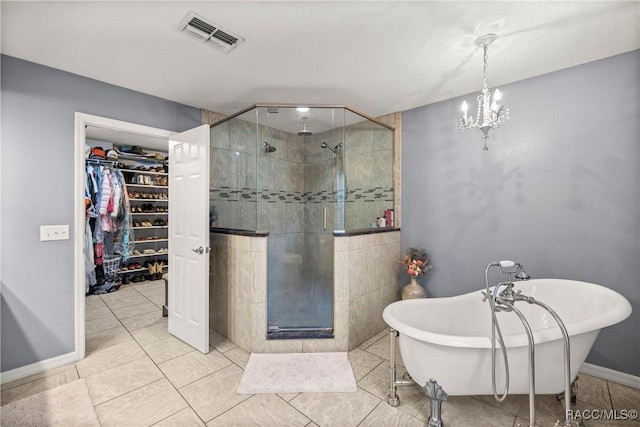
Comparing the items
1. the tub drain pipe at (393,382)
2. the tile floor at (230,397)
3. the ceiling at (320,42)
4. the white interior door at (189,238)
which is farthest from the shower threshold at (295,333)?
the ceiling at (320,42)

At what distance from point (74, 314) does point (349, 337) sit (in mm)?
2382

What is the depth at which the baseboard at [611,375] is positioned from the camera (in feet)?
6.57

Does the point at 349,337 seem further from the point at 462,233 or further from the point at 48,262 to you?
the point at 48,262

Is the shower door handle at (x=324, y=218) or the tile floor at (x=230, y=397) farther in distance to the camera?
the shower door handle at (x=324, y=218)

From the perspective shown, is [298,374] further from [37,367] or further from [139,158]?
[139,158]

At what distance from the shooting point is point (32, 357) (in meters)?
2.13

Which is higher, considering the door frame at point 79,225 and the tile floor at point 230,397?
the door frame at point 79,225

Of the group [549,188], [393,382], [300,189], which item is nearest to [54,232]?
[300,189]

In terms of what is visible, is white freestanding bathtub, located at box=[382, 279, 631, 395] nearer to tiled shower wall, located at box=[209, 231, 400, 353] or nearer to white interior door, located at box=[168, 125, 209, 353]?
tiled shower wall, located at box=[209, 231, 400, 353]

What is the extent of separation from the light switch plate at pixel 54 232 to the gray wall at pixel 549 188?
132 inches

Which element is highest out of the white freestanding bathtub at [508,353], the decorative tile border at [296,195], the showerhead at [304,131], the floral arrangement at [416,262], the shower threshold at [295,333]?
the showerhead at [304,131]

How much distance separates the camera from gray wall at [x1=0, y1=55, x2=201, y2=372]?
2.03m

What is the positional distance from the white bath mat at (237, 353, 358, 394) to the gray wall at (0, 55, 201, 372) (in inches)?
63.8

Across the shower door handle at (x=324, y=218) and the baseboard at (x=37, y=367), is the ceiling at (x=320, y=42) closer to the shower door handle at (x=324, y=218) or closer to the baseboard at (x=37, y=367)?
the shower door handle at (x=324, y=218)
